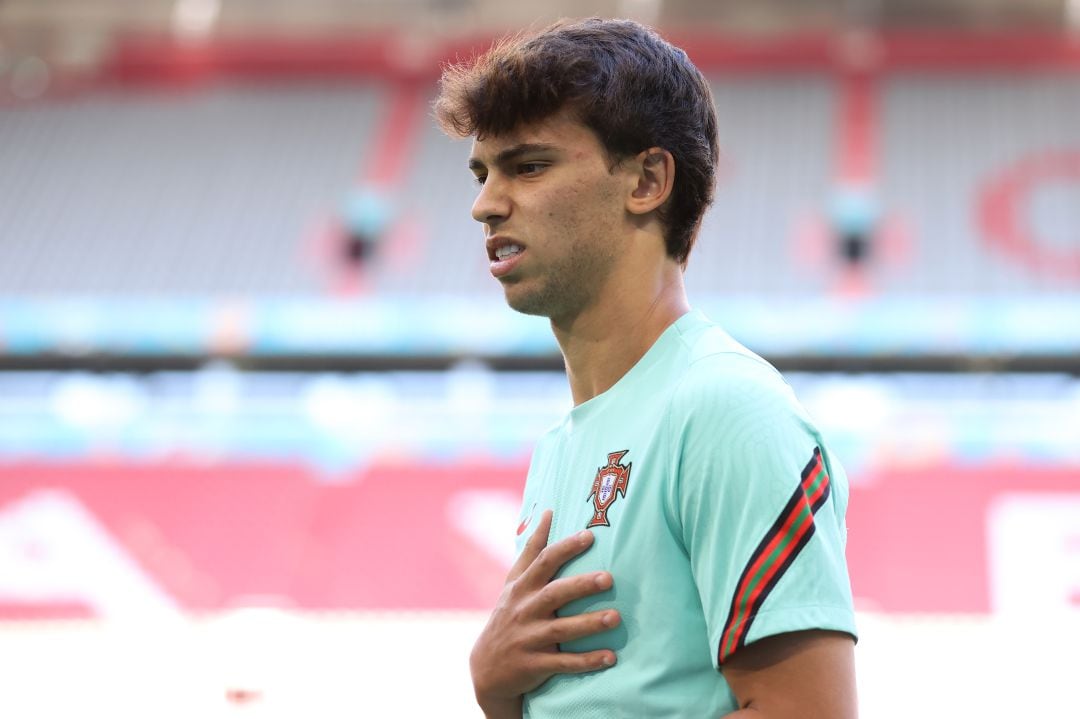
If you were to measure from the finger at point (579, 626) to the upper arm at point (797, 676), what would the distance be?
131 mm

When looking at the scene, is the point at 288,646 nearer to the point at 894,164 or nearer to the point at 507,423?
the point at 507,423

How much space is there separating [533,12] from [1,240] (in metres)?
5.18

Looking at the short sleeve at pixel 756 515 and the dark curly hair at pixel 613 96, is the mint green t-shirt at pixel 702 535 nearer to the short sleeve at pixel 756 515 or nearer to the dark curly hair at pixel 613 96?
the short sleeve at pixel 756 515

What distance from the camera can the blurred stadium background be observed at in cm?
677

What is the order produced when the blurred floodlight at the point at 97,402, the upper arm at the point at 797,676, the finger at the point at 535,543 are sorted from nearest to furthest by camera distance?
the upper arm at the point at 797,676 → the finger at the point at 535,543 → the blurred floodlight at the point at 97,402

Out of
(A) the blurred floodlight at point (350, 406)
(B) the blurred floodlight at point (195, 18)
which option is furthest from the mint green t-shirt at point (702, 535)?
(B) the blurred floodlight at point (195, 18)

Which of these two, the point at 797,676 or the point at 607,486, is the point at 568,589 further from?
the point at 797,676

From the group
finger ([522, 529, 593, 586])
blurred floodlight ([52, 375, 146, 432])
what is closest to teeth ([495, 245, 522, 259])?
finger ([522, 529, 593, 586])

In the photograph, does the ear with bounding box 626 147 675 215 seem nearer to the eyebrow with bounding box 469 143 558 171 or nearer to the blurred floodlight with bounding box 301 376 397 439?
the eyebrow with bounding box 469 143 558 171

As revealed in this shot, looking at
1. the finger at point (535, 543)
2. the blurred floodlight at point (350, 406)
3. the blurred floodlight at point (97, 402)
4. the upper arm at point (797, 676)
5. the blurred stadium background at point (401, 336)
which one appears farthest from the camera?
the blurred floodlight at point (97, 402)

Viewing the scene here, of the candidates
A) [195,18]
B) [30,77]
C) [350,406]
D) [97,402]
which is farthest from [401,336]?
[30,77]

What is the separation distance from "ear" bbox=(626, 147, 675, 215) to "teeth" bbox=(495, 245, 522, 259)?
139 millimetres

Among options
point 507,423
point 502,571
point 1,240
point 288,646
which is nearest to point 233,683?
point 288,646

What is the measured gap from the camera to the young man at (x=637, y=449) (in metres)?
1.20
